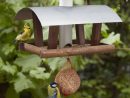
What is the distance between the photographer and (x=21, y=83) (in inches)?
76.4

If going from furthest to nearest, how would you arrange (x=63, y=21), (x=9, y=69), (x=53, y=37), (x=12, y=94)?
(x=12, y=94) < (x=9, y=69) < (x=53, y=37) < (x=63, y=21)

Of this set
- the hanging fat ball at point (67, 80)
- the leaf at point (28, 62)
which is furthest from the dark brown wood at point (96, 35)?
the leaf at point (28, 62)

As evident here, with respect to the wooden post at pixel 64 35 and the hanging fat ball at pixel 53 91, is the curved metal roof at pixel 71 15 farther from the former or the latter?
the hanging fat ball at pixel 53 91

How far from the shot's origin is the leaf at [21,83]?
1924 millimetres

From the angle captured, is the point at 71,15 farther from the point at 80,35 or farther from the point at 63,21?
the point at 80,35

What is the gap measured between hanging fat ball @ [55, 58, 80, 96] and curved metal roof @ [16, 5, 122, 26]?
0.74 ft

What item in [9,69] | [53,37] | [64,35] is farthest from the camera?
[9,69]

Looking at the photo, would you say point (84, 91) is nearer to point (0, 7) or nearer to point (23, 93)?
point (23, 93)

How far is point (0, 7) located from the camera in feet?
7.13

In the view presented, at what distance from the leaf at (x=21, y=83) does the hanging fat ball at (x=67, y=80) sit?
49 centimetres

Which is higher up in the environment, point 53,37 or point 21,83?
point 53,37

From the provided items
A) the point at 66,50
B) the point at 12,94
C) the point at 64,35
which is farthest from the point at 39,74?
the point at 66,50

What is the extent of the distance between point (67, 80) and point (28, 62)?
2.03 ft

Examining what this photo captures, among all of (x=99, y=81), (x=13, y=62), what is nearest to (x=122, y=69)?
(x=99, y=81)
